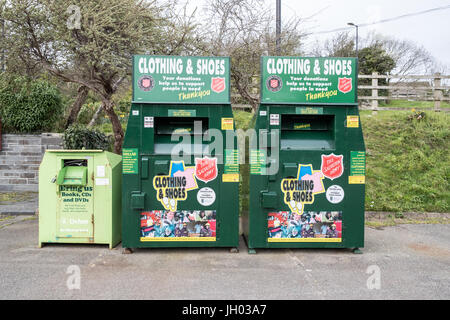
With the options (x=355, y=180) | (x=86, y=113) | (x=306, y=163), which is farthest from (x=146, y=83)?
(x=86, y=113)

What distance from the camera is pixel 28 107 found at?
9.66m

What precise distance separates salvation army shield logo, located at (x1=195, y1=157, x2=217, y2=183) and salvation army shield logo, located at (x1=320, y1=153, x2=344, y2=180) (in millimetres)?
1450

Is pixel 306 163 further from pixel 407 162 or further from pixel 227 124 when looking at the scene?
pixel 407 162

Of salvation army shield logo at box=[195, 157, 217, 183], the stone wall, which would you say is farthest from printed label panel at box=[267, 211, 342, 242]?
the stone wall

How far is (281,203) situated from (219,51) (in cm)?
416

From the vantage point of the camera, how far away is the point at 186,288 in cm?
379

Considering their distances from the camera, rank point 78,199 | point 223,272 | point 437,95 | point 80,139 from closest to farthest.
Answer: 1. point 223,272
2. point 78,199
3. point 80,139
4. point 437,95

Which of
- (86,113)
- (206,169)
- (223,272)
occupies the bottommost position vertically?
(223,272)

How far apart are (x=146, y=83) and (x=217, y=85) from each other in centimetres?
94

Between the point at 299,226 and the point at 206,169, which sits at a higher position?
the point at 206,169

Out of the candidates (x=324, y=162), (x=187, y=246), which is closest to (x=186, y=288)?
(x=187, y=246)

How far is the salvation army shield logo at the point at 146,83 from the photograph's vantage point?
485 cm

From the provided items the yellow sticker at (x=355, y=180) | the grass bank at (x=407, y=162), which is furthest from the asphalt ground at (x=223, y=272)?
the grass bank at (x=407, y=162)

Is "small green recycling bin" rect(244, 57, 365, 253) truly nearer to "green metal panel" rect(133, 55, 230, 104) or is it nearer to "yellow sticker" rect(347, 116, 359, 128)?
"yellow sticker" rect(347, 116, 359, 128)
